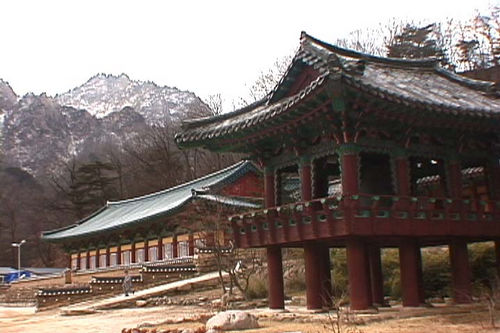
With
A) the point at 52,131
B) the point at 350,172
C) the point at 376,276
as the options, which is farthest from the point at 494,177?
the point at 52,131

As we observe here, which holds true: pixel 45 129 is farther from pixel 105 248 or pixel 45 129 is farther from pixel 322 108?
pixel 322 108

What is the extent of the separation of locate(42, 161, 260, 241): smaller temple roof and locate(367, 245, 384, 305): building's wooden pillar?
57.3 ft

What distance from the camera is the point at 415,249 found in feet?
54.0

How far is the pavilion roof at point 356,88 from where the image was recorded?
1442cm

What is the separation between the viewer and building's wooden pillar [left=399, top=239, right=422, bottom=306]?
15633mm

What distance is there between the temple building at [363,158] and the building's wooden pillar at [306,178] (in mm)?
31

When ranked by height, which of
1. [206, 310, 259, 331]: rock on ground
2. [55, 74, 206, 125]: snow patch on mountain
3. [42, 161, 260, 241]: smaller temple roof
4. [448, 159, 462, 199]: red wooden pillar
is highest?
[55, 74, 206, 125]: snow patch on mountain

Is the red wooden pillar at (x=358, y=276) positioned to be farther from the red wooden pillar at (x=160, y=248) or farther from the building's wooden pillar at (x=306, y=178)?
the red wooden pillar at (x=160, y=248)

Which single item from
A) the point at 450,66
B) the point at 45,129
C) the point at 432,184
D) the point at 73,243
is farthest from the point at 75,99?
the point at 432,184

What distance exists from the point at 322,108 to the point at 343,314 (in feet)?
16.2

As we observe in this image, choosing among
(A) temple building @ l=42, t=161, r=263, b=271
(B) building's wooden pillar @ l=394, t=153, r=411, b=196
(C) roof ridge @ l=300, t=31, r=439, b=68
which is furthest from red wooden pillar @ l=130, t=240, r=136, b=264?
(B) building's wooden pillar @ l=394, t=153, r=411, b=196

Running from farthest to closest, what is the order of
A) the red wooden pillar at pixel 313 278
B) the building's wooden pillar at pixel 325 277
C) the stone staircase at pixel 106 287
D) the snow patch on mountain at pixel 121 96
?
the snow patch on mountain at pixel 121 96 → the stone staircase at pixel 106 287 → the building's wooden pillar at pixel 325 277 → the red wooden pillar at pixel 313 278

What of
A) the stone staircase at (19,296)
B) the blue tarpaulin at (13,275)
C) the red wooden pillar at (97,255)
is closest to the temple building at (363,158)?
the stone staircase at (19,296)

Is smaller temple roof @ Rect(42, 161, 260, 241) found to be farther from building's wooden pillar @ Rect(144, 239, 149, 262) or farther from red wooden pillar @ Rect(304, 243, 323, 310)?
red wooden pillar @ Rect(304, 243, 323, 310)
